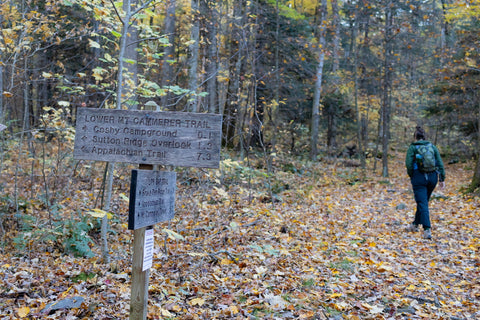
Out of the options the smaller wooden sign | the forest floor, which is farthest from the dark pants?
the smaller wooden sign

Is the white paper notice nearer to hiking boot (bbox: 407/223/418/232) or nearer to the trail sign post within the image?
the trail sign post

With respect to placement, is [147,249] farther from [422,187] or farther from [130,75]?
[422,187]

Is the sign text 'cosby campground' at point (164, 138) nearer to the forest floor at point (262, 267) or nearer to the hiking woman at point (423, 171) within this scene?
the forest floor at point (262, 267)

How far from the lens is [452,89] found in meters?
17.1

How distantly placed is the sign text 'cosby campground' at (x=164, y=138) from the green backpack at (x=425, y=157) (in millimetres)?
5886

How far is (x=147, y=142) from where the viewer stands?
275 cm

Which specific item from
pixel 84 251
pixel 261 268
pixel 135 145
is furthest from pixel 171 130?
pixel 84 251

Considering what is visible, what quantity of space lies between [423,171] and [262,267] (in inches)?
170

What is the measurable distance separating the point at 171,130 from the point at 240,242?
390 centimetres

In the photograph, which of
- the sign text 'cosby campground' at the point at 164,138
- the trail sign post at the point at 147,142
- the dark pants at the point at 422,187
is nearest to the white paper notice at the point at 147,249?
the trail sign post at the point at 147,142

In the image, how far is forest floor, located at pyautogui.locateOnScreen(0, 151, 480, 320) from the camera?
3.82 m

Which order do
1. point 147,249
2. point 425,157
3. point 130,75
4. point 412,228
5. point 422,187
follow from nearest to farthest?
1. point 147,249
2. point 425,157
3. point 422,187
4. point 412,228
5. point 130,75

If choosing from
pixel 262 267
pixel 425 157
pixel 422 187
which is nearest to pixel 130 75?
pixel 262 267

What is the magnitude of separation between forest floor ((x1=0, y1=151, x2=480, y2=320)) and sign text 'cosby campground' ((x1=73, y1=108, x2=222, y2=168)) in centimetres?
132
